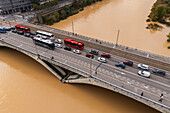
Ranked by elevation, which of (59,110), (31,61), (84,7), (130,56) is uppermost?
(84,7)

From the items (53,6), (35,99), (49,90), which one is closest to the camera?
(35,99)

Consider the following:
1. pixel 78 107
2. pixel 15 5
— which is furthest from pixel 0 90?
pixel 15 5

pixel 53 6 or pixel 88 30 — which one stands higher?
pixel 53 6

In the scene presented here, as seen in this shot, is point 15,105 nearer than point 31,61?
Yes

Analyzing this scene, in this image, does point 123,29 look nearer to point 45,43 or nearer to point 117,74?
point 117,74

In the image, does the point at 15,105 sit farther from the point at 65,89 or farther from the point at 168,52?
the point at 168,52

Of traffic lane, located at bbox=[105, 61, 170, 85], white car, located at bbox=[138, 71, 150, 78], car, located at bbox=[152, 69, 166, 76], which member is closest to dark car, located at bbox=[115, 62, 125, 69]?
traffic lane, located at bbox=[105, 61, 170, 85]
